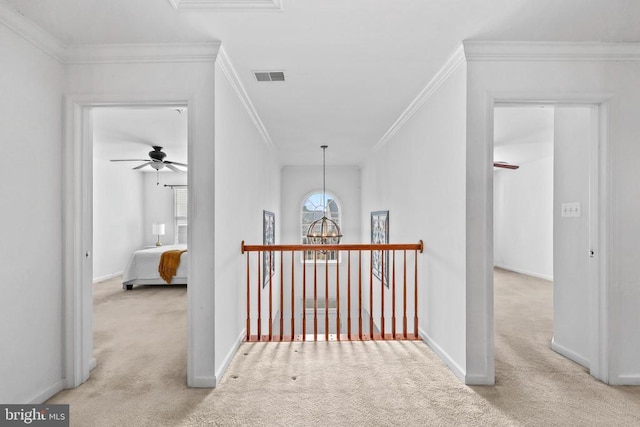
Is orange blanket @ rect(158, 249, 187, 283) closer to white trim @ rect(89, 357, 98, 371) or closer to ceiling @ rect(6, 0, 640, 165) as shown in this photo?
white trim @ rect(89, 357, 98, 371)

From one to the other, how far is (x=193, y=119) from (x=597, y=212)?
2838mm

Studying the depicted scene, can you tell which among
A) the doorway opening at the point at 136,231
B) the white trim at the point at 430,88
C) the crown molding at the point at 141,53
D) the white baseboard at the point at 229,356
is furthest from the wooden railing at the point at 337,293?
the crown molding at the point at 141,53

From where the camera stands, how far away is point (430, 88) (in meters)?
2.94

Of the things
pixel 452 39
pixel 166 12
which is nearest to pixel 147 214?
pixel 166 12

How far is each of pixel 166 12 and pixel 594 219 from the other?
3.05 m

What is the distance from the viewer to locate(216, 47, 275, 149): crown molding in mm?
2403

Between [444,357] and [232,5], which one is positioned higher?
[232,5]

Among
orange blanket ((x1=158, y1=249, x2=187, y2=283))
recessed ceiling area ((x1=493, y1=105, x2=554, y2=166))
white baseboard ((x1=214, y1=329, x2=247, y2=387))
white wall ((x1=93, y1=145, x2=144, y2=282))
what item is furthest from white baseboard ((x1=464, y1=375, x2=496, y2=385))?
white wall ((x1=93, y1=145, x2=144, y2=282))

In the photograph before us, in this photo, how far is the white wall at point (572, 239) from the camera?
2.62m

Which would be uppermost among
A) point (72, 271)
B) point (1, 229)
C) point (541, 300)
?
point (1, 229)

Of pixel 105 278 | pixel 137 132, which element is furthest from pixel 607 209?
pixel 105 278

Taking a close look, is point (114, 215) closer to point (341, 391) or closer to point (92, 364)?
point (92, 364)

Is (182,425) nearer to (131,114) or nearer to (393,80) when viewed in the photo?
(393,80)

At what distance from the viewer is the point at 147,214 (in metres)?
8.66
